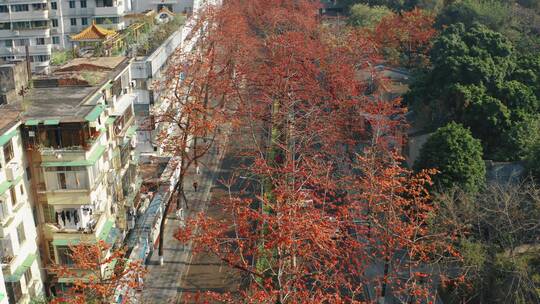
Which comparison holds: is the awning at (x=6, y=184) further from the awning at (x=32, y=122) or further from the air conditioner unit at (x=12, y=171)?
the awning at (x=32, y=122)

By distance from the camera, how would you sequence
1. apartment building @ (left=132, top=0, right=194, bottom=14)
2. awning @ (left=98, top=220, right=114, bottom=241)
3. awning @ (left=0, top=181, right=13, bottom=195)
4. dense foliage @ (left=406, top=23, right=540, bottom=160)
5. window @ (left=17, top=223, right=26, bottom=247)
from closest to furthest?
awning @ (left=0, top=181, right=13, bottom=195) < window @ (left=17, top=223, right=26, bottom=247) < awning @ (left=98, top=220, right=114, bottom=241) < dense foliage @ (left=406, top=23, right=540, bottom=160) < apartment building @ (left=132, top=0, right=194, bottom=14)

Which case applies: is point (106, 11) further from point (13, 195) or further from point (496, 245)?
point (496, 245)

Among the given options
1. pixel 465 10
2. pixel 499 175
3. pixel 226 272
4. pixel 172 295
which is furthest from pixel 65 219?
pixel 465 10

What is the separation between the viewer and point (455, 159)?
25.7 m

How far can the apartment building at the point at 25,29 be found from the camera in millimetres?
46844

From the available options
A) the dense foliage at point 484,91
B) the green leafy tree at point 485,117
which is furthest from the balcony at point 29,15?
the green leafy tree at point 485,117

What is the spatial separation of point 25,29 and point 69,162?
3346 cm

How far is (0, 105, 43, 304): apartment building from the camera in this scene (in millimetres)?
17438

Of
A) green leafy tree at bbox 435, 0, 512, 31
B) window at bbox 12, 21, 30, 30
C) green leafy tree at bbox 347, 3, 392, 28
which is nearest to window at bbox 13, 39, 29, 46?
window at bbox 12, 21, 30, 30

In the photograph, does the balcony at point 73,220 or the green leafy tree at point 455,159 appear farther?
the green leafy tree at point 455,159

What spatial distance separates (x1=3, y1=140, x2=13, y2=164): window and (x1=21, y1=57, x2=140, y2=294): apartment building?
0.92 m

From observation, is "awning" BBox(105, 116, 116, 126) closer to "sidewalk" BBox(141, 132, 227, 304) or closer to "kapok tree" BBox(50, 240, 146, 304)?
"kapok tree" BBox(50, 240, 146, 304)

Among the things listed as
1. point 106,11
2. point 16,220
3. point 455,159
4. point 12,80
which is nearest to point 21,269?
point 16,220

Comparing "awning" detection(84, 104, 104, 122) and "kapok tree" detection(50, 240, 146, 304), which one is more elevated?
"awning" detection(84, 104, 104, 122)
